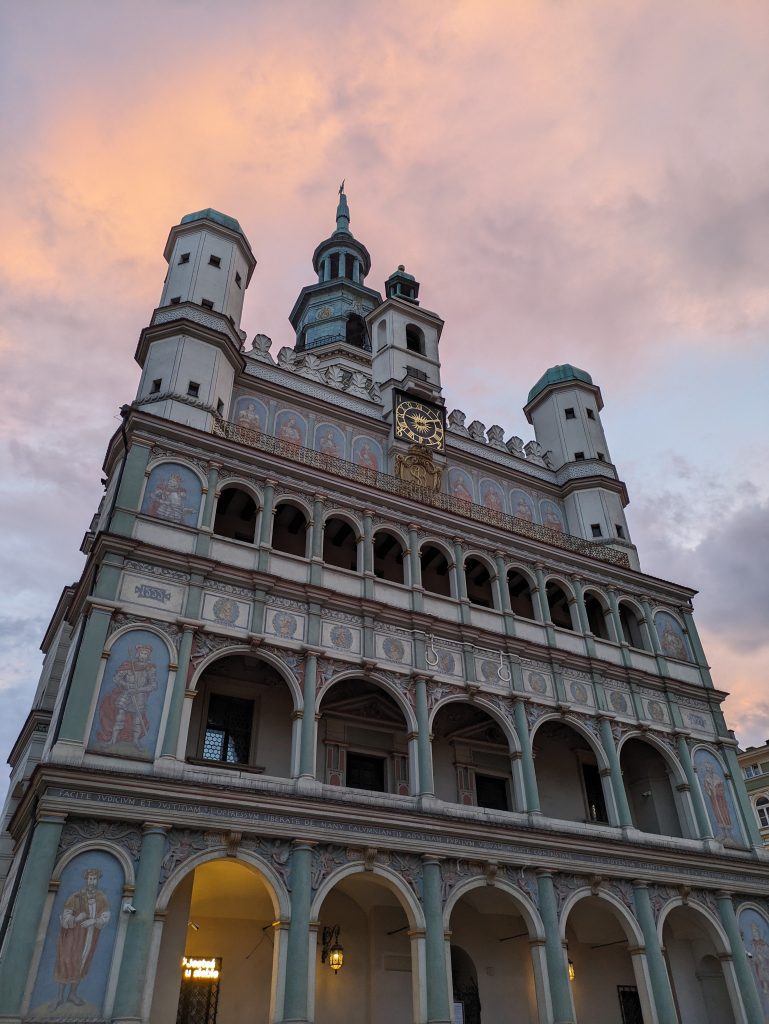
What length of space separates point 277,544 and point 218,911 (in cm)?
1056

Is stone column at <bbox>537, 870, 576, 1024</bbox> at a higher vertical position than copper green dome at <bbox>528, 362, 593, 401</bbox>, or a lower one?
lower

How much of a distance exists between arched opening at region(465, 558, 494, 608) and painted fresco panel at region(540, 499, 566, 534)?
554cm

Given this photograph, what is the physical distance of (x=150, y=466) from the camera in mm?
21719

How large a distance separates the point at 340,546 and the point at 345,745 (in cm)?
665

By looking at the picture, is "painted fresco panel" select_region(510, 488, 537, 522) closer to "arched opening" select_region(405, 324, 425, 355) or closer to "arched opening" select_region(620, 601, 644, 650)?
"arched opening" select_region(620, 601, 644, 650)

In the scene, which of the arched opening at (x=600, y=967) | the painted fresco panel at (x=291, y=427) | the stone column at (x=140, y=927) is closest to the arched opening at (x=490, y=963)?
→ the arched opening at (x=600, y=967)

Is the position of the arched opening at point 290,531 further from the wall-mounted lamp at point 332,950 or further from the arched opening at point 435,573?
the wall-mounted lamp at point 332,950

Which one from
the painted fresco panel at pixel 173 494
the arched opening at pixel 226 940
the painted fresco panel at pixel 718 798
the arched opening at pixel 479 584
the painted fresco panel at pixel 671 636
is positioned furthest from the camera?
the painted fresco panel at pixel 671 636

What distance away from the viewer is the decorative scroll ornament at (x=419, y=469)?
2869 centimetres

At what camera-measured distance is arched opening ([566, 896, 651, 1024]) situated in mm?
22938

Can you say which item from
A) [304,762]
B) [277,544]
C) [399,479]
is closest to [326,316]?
[399,479]

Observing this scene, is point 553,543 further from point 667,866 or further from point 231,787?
point 231,787

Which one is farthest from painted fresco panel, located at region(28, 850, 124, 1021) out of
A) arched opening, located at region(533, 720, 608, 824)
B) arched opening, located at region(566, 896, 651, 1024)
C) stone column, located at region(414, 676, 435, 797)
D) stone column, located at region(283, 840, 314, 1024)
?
arched opening, located at region(533, 720, 608, 824)

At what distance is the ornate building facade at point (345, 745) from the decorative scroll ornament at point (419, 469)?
10 cm
